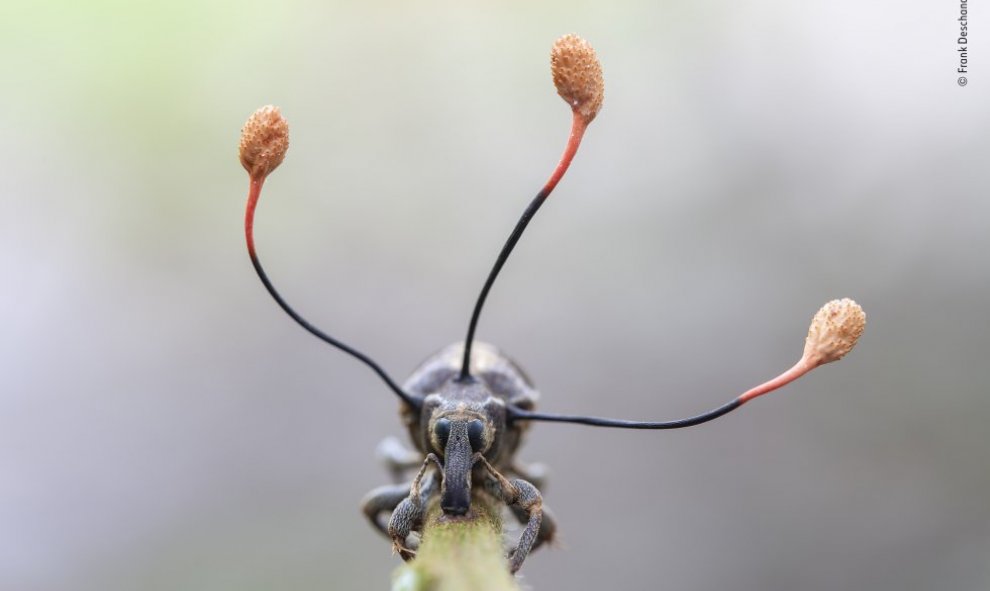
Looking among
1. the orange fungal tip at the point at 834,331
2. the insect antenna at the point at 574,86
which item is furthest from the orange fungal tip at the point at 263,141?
the orange fungal tip at the point at 834,331

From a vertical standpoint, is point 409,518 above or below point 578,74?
below

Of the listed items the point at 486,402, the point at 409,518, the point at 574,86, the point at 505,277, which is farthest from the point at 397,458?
the point at 505,277

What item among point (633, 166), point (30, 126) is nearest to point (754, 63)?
point (633, 166)

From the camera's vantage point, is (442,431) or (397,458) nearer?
→ (442,431)

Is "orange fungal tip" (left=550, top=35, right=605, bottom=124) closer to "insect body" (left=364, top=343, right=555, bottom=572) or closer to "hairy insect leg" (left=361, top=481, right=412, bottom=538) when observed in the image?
"insect body" (left=364, top=343, right=555, bottom=572)

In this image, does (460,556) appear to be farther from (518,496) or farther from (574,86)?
(574,86)

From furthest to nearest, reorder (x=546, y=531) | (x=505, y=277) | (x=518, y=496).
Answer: (x=505, y=277)
(x=546, y=531)
(x=518, y=496)

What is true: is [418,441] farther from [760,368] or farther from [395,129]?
[395,129]
